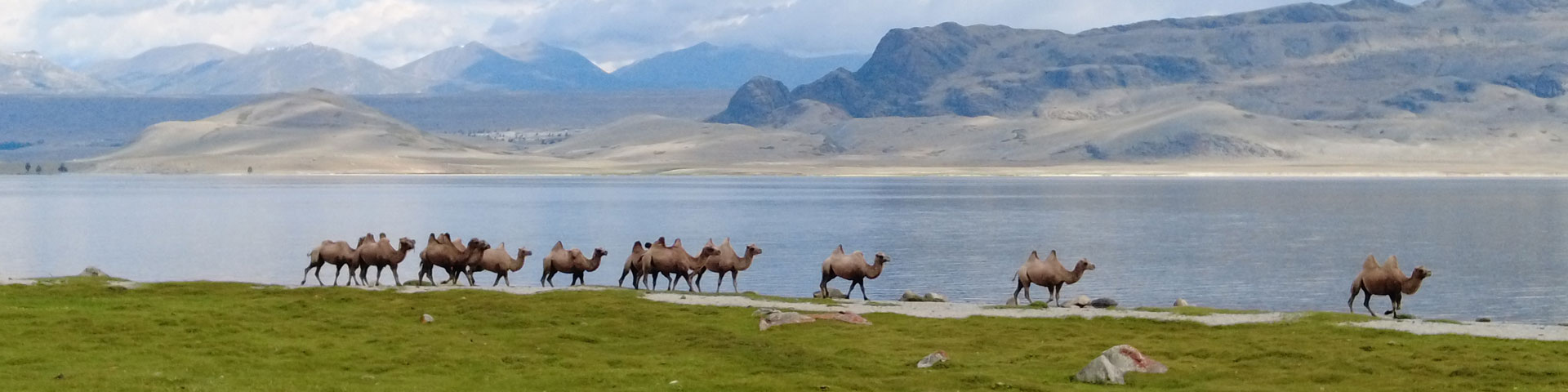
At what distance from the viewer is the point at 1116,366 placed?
989 inches

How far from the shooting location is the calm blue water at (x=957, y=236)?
2480 inches

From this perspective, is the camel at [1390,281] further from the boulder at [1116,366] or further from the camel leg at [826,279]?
the boulder at [1116,366]

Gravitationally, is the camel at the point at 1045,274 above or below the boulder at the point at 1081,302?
above

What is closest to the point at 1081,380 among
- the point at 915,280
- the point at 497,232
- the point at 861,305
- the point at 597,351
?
the point at 597,351

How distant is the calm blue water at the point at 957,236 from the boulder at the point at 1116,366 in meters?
28.3

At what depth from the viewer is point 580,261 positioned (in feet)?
156

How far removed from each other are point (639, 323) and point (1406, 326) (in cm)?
1610

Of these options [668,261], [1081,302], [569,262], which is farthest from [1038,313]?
[569,262]

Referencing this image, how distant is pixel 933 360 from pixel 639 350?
5864 mm

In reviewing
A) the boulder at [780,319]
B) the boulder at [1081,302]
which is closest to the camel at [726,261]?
the boulder at [1081,302]

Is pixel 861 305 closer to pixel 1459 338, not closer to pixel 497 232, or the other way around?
pixel 1459 338

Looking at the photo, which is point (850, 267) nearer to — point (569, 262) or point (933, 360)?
point (569, 262)

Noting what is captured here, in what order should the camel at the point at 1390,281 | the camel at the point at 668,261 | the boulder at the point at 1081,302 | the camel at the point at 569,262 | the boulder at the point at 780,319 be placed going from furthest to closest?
the camel at the point at 569,262, the camel at the point at 668,261, the boulder at the point at 1081,302, the camel at the point at 1390,281, the boulder at the point at 780,319

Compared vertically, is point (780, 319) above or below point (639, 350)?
above
